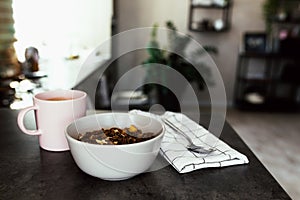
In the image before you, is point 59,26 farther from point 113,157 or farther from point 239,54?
point 239,54

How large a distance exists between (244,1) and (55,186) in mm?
3557

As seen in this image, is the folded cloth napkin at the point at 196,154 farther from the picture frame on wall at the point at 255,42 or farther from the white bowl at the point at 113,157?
the picture frame on wall at the point at 255,42

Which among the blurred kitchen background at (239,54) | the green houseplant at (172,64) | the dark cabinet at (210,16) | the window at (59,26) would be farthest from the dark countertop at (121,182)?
the dark cabinet at (210,16)

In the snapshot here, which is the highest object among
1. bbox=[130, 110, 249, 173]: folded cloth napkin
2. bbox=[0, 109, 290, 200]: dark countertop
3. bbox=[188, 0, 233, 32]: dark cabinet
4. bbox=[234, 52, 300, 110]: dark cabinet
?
bbox=[188, 0, 233, 32]: dark cabinet

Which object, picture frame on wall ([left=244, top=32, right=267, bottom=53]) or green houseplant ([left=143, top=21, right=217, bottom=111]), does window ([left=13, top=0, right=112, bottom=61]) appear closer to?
green houseplant ([left=143, top=21, right=217, bottom=111])

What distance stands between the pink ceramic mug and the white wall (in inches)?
116

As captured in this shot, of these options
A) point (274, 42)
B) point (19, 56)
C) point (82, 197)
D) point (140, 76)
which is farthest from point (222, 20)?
point (82, 197)

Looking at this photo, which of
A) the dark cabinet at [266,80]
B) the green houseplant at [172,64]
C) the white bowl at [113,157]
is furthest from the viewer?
the dark cabinet at [266,80]

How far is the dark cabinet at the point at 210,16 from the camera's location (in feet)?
11.3

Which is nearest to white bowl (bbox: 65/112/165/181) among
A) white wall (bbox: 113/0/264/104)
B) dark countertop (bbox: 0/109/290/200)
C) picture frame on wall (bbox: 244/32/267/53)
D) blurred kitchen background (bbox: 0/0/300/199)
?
dark countertop (bbox: 0/109/290/200)

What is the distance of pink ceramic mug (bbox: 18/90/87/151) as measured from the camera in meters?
0.68

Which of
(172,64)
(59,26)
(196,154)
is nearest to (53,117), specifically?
(196,154)

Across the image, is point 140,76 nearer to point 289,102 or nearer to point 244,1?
point 244,1

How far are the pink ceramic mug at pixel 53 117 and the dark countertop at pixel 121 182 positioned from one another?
1.1 inches
